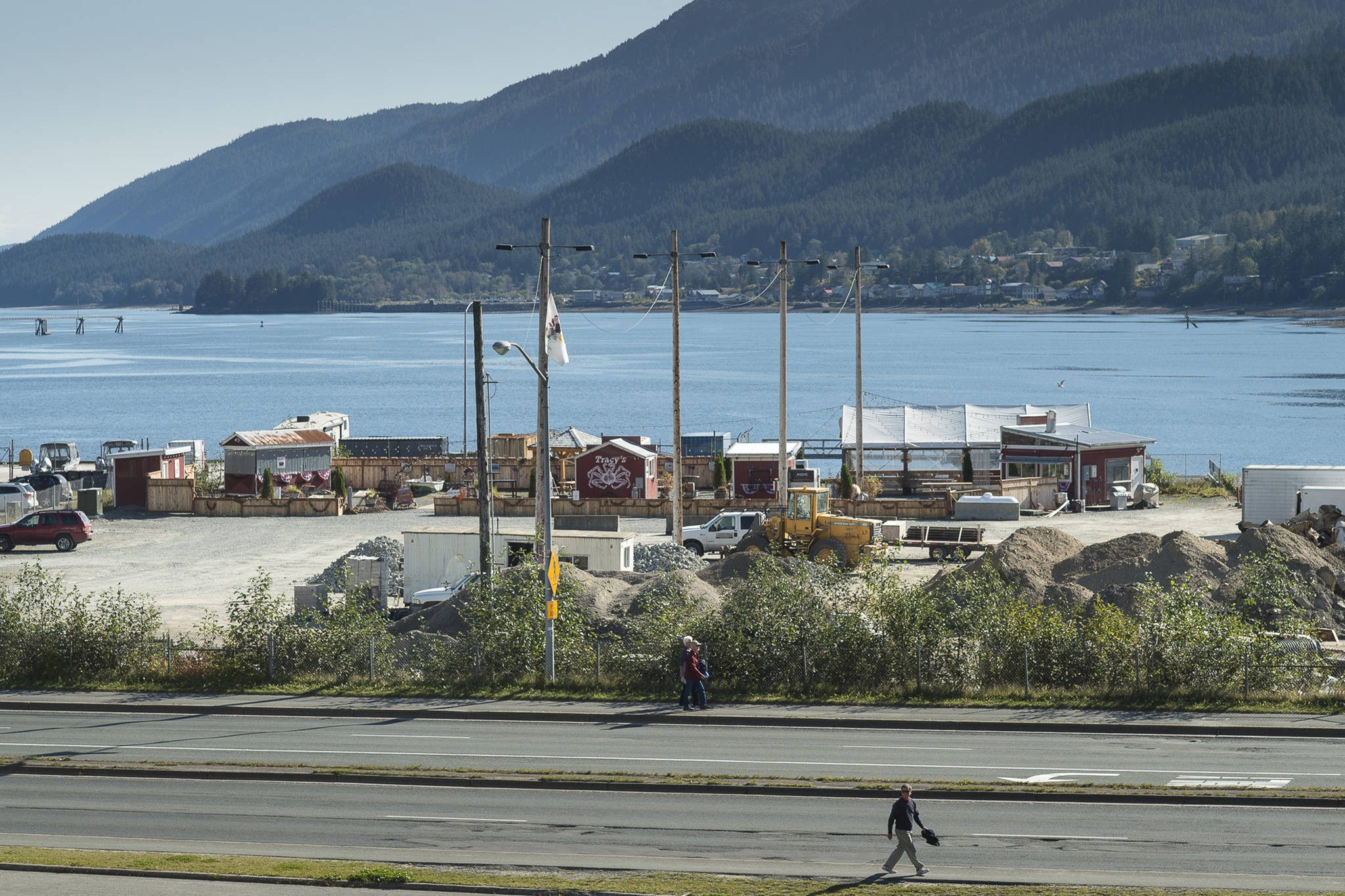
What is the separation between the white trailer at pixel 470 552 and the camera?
38406mm

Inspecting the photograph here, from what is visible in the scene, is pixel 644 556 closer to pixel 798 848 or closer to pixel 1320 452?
pixel 798 848

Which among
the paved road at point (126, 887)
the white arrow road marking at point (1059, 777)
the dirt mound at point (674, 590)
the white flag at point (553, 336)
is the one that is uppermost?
the white flag at point (553, 336)

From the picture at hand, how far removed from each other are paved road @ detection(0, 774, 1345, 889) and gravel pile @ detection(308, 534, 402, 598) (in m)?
19.0

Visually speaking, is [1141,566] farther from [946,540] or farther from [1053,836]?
[1053,836]

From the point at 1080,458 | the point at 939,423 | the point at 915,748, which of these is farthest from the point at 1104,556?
the point at 939,423

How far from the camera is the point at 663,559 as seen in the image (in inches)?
1628

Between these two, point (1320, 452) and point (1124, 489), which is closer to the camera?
point (1124, 489)

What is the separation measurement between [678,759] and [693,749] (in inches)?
32.8

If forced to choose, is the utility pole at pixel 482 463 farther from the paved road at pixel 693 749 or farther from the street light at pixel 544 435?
the paved road at pixel 693 749

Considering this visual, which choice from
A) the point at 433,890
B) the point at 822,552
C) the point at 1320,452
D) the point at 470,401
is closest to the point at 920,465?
the point at 822,552

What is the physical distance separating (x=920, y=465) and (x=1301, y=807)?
5633cm

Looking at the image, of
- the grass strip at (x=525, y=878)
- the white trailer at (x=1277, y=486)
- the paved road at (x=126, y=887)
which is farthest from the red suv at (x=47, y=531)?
the white trailer at (x=1277, y=486)

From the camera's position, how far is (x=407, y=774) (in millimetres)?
21172

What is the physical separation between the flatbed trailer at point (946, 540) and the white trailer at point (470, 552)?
11494 mm
